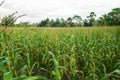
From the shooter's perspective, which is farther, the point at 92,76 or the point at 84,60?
the point at 84,60

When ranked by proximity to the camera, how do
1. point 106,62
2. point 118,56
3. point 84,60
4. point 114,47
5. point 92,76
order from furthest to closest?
1. point 114,47
2. point 118,56
3. point 106,62
4. point 84,60
5. point 92,76

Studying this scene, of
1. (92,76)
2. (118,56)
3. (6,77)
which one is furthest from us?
(118,56)

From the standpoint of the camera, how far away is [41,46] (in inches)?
129

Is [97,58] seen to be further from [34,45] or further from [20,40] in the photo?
[20,40]

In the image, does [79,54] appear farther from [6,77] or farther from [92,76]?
[6,77]

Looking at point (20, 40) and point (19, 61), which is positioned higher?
point (20, 40)

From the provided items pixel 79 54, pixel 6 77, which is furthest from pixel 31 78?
pixel 79 54

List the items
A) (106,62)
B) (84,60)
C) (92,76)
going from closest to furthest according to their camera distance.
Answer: (92,76)
(84,60)
(106,62)

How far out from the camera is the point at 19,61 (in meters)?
2.94

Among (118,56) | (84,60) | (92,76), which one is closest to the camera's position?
(92,76)

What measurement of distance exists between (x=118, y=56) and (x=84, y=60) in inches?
29.7

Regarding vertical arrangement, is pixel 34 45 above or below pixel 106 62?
above

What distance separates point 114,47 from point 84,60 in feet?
3.36

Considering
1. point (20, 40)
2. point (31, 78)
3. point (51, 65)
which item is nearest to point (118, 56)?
point (51, 65)
